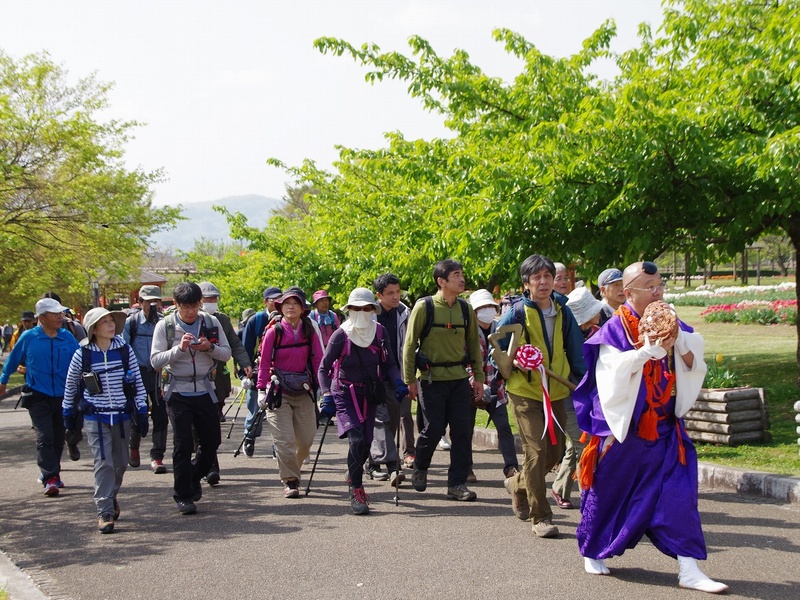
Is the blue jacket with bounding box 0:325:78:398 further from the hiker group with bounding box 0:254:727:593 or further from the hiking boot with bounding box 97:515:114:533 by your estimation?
the hiking boot with bounding box 97:515:114:533

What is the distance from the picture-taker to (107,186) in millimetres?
21125

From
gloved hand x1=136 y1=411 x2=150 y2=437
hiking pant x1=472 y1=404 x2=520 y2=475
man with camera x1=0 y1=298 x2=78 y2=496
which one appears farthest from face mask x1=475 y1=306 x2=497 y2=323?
man with camera x1=0 y1=298 x2=78 y2=496

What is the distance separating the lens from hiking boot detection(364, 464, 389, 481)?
9109 millimetres

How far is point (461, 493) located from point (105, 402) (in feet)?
Answer: 9.96

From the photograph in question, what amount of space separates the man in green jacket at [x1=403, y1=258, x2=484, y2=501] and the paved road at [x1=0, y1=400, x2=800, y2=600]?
52 centimetres

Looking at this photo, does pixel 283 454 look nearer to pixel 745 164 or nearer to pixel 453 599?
pixel 453 599

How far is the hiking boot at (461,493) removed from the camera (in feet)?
25.5

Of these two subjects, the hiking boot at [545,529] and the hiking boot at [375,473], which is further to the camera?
the hiking boot at [375,473]

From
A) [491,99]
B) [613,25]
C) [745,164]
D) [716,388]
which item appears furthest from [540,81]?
[716,388]

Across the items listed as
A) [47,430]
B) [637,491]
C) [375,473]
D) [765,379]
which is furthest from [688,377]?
[765,379]

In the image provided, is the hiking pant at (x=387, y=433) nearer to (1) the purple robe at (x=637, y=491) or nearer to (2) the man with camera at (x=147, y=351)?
(2) the man with camera at (x=147, y=351)

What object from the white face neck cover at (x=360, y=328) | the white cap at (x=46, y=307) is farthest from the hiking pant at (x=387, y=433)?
the white cap at (x=46, y=307)

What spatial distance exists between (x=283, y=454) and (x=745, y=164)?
211 inches

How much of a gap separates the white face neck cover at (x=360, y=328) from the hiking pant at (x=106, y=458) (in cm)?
199
